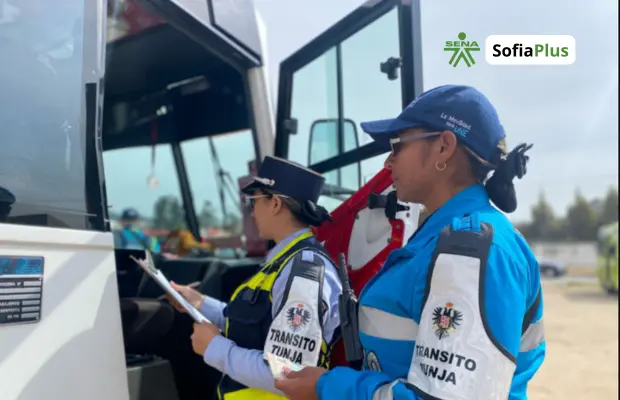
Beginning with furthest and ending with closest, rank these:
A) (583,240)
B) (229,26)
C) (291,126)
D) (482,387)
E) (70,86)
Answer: (583,240) < (291,126) < (229,26) < (70,86) < (482,387)

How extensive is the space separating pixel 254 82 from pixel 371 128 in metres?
1.38

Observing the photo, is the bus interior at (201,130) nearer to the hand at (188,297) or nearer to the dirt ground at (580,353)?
the hand at (188,297)

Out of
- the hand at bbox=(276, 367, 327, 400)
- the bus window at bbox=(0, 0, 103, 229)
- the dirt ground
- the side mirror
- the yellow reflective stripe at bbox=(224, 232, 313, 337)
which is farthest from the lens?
the dirt ground

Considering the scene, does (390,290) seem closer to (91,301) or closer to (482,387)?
(482,387)

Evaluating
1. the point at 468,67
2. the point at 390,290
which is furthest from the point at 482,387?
the point at 468,67

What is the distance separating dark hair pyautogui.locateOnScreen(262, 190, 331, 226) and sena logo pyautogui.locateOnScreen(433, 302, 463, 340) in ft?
3.01

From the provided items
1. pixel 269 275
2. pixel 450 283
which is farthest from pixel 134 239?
pixel 450 283

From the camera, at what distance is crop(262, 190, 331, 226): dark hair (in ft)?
6.30

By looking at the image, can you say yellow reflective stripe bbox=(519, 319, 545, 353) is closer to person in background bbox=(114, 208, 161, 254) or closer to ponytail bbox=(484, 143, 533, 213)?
ponytail bbox=(484, 143, 533, 213)

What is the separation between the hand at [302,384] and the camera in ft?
3.89

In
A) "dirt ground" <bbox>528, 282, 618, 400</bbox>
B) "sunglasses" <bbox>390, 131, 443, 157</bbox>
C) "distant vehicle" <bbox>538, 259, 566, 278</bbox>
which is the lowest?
"distant vehicle" <bbox>538, 259, 566, 278</bbox>

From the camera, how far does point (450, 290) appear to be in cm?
104

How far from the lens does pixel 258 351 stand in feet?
5.27

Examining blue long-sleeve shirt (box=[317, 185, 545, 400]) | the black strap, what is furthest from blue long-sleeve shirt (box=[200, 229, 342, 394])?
the black strap
